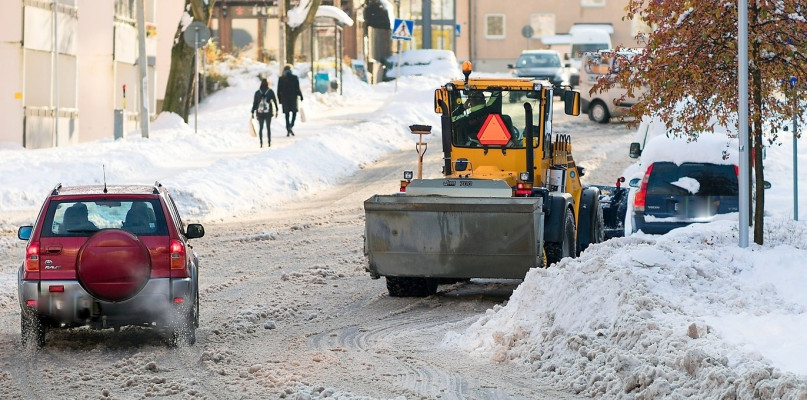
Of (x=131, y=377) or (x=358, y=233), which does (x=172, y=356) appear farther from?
(x=358, y=233)

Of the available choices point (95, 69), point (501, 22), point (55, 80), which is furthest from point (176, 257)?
point (501, 22)

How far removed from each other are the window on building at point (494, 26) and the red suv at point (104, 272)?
68.0 metres

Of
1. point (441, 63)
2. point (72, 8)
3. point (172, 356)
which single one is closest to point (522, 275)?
point (172, 356)

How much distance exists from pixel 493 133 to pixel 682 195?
13.5 feet

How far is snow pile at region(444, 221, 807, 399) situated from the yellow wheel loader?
953 mm

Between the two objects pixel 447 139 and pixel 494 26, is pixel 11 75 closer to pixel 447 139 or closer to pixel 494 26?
pixel 447 139

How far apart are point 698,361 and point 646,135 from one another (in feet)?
56.7

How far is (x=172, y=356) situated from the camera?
11344 mm

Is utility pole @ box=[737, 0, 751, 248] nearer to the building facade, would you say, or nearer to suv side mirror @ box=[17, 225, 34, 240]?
suv side mirror @ box=[17, 225, 34, 240]

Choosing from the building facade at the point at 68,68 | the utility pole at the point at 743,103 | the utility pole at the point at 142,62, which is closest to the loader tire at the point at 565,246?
the utility pole at the point at 743,103

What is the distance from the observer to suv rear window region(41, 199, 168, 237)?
11516 mm

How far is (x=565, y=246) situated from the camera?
15328 millimetres

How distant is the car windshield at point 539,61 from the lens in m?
50.6

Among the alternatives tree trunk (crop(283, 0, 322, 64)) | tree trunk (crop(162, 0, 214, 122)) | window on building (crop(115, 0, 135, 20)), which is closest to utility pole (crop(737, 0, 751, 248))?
tree trunk (crop(162, 0, 214, 122))
